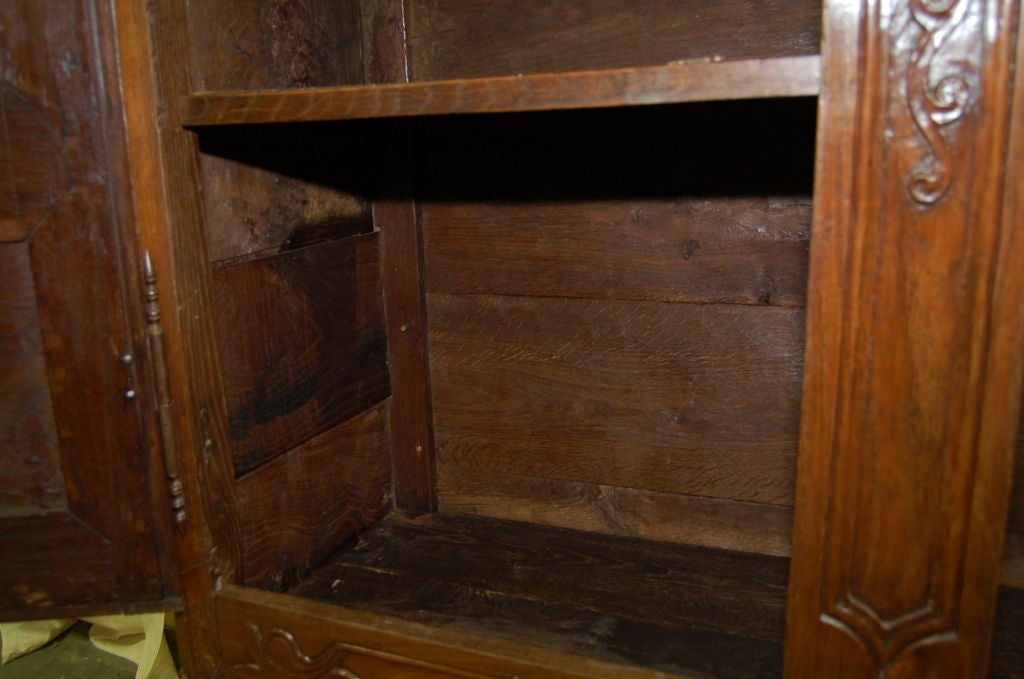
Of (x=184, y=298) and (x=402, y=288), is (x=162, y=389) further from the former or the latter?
(x=402, y=288)

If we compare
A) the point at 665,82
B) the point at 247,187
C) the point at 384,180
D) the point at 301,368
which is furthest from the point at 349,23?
the point at 665,82

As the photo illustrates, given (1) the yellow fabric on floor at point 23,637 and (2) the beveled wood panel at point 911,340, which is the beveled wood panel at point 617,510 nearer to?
(2) the beveled wood panel at point 911,340

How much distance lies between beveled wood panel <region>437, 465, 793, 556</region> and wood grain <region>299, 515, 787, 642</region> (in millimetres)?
22

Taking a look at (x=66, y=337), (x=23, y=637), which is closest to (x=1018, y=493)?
(x=66, y=337)

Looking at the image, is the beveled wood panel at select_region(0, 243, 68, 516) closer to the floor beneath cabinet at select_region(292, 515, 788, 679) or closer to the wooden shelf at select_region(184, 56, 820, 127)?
the wooden shelf at select_region(184, 56, 820, 127)

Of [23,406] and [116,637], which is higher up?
[23,406]

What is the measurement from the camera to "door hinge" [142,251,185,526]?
1.08 metres

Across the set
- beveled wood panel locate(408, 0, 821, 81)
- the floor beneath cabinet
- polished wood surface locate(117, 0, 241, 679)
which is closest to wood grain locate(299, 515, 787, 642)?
the floor beneath cabinet

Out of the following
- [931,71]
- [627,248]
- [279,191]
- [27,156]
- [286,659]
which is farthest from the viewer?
[627,248]

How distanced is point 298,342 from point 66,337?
1.10ft

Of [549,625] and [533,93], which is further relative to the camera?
[549,625]

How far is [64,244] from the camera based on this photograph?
1062 millimetres

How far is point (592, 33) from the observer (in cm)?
130

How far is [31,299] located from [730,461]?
1.02 meters
